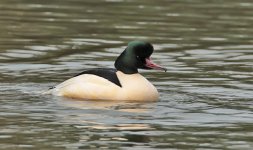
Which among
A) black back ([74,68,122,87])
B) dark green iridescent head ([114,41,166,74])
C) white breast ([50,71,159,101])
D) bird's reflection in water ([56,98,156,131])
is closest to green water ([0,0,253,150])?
bird's reflection in water ([56,98,156,131])

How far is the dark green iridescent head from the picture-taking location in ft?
53.9

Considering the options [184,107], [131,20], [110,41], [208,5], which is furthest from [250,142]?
[208,5]

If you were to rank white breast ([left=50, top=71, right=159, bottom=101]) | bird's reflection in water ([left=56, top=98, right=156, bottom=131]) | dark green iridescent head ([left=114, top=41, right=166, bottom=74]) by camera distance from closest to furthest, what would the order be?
bird's reflection in water ([left=56, top=98, right=156, bottom=131]) → white breast ([left=50, top=71, right=159, bottom=101]) → dark green iridescent head ([left=114, top=41, right=166, bottom=74])

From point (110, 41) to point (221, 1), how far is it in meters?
7.70

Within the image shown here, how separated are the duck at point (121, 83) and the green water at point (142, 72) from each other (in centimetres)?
19

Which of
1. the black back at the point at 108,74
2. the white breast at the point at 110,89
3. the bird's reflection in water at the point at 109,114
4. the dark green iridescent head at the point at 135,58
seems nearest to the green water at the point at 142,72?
the bird's reflection in water at the point at 109,114

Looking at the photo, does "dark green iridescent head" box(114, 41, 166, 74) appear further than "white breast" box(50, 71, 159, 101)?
Yes

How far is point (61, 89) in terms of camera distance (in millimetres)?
16625

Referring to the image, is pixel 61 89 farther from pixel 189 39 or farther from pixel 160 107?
pixel 189 39

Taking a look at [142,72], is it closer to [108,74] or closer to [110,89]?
[108,74]

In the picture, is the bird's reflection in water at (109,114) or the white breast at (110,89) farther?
the white breast at (110,89)

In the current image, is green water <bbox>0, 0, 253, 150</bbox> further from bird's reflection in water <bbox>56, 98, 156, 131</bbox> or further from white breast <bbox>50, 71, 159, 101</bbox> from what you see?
white breast <bbox>50, 71, 159, 101</bbox>

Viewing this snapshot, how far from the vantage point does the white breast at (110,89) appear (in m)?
16.2

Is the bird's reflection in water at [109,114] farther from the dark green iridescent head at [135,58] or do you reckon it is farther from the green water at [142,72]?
the dark green iridescent head at [135,58]
